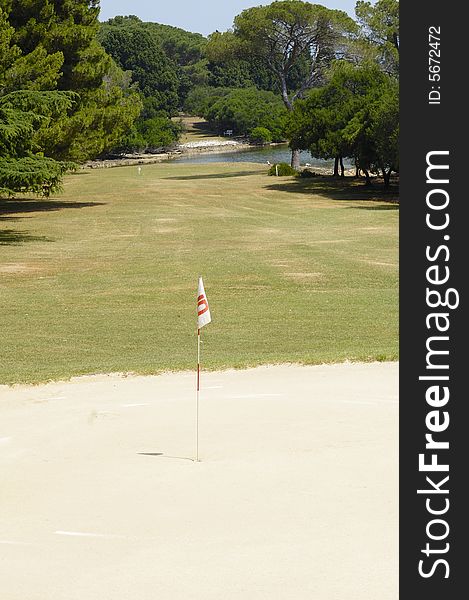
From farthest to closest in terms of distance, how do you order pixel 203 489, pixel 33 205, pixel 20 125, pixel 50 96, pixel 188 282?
pixel 33 205, pixel 50 96, pixel 20 125, pixel 188 282, pixel 203 489

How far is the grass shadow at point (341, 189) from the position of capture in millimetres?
60156

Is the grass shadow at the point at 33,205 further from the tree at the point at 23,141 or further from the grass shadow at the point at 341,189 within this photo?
the grass shadow at the point at 341,189

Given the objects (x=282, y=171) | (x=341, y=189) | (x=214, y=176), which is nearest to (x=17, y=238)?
(x=341, y=189)

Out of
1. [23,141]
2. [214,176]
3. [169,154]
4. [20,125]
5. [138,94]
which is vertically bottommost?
[214,176]

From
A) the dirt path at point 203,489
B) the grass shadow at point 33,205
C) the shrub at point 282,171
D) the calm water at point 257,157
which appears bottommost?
the dirt path at point 203,489

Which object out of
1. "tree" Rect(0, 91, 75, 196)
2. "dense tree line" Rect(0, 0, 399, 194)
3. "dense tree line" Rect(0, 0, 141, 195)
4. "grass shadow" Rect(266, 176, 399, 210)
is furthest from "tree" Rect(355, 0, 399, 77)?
"tree" Rect(0, 91, 75, 196)

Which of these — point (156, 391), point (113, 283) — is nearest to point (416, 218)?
point (156, 391)

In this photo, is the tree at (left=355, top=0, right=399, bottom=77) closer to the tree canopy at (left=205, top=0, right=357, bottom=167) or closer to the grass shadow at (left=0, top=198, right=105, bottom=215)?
the tree canopy at (left=205, top=0, right=357, bottom=167)

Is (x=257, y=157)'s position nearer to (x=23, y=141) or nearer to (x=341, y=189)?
(x=341, y=189)

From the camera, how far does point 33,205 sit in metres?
56.5

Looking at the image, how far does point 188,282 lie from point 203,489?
17528mm

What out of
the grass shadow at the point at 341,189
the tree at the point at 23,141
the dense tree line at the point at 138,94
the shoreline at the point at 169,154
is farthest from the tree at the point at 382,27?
the tree at the point at 23,141

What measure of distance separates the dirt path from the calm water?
255ft

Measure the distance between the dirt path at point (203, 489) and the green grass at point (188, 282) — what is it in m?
2.06
